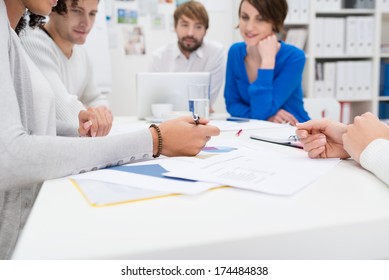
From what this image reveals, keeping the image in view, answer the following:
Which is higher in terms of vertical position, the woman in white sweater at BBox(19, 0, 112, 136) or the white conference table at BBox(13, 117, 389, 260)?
the woman in white sweater at BBox(19, 0, 112, 136)

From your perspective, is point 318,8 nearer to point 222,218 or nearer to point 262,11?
point 262,11

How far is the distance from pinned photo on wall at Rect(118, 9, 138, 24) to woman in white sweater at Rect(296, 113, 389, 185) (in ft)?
9.04

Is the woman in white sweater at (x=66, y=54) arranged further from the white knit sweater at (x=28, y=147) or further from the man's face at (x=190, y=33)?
the man's face at (x=190, y=33)

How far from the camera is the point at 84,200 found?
57 centimetres

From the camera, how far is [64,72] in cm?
193

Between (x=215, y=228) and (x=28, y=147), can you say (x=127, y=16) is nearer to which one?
(x=28, y=147)

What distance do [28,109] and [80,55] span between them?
132 centimetres

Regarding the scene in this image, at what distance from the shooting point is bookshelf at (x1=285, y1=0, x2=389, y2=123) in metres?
3.20

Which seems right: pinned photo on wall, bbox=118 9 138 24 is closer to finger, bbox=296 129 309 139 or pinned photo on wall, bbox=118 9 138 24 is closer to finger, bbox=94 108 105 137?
finger, bbox=94 108 105 137

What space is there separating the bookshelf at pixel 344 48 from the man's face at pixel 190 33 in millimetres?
796

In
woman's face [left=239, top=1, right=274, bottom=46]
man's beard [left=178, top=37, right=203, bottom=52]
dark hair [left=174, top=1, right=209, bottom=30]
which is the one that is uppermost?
dark hair [left=174, top=1, right=209, bottom=30]

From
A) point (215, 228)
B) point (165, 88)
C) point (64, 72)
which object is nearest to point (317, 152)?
point (215, 228)

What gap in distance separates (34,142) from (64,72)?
1.36 m

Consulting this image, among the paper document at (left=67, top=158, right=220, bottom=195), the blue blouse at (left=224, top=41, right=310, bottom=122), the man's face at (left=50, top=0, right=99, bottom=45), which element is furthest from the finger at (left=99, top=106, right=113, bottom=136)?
the blue blouse at (left=224, top=41, right=310, bottom=122)
